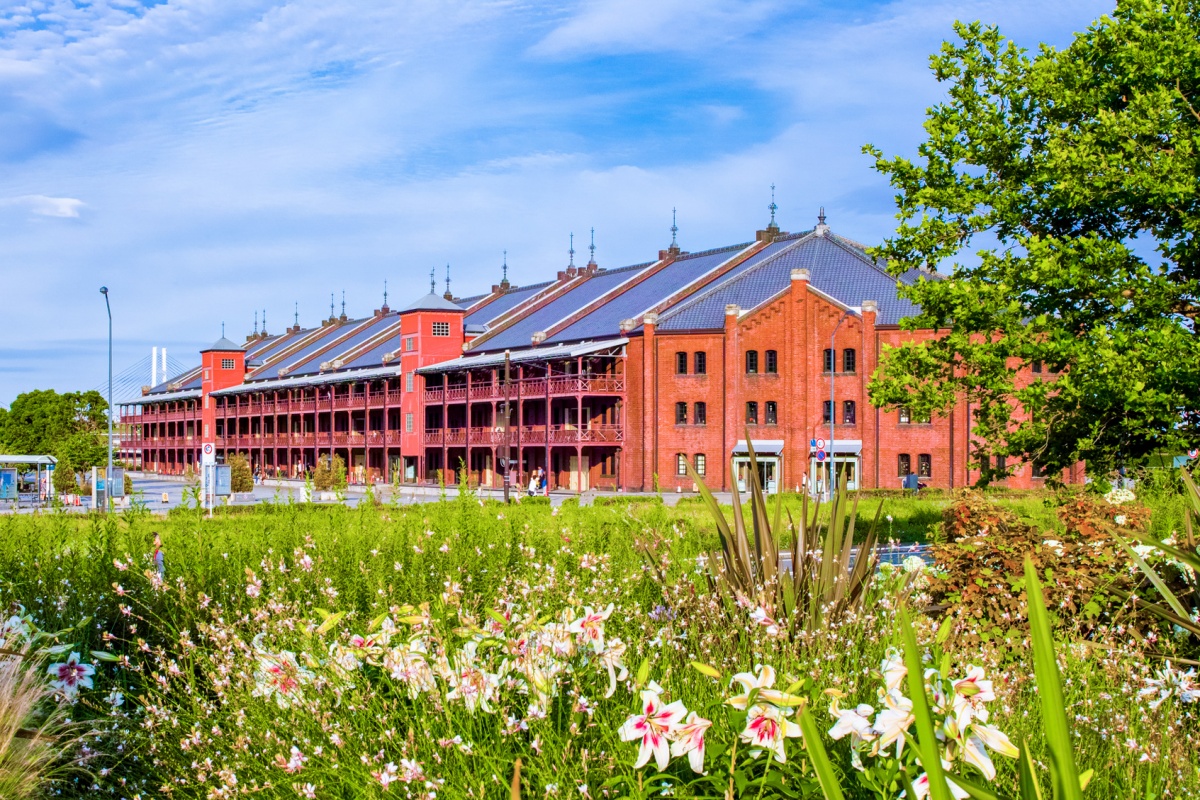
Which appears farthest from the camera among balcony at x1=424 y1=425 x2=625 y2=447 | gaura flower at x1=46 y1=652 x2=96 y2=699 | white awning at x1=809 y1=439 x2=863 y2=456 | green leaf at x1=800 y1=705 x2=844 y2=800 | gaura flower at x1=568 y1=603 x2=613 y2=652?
balcony at x1=424 y1=425 x2=625 y2=447

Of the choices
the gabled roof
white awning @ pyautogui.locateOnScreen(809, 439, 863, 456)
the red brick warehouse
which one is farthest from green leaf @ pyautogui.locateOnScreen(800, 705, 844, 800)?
the gabled roof

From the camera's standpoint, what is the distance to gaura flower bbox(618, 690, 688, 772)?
3447 mm

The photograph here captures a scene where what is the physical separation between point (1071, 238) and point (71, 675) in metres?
18.3

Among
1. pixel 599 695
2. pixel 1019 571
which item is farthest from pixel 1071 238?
pixel 599 695

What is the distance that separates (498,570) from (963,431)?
141 feet

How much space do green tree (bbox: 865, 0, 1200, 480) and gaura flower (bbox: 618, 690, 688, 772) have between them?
15.5 m

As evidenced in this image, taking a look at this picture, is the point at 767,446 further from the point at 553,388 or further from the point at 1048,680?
the point at 1048,680

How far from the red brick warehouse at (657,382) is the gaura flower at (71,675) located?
112 feet

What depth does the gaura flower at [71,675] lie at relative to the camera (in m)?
5.75

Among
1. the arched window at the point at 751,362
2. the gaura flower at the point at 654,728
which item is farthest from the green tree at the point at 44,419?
the gaura flower at the point at 654,728

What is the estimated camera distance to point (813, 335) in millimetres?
50469

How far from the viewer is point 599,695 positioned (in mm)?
4578

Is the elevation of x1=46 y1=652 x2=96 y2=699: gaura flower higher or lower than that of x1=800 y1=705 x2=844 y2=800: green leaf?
lower

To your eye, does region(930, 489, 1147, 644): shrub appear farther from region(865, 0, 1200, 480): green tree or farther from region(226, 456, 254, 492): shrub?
region(226, 456, 254, 492): shrub
